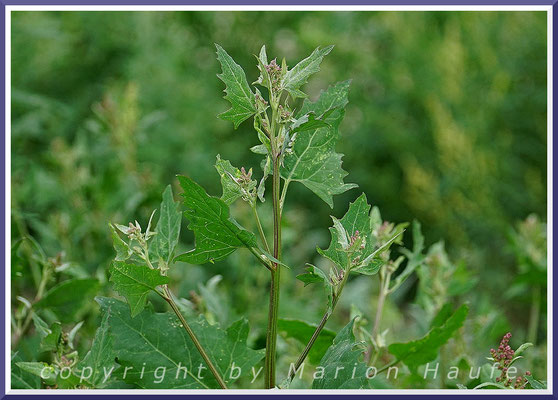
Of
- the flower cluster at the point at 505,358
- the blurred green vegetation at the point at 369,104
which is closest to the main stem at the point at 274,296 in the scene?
the flower cluster at the point at 505,358

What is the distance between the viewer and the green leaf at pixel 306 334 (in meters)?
0.84

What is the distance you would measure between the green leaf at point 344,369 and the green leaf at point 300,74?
21 cm

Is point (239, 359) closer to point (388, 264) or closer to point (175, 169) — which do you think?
point (388, 264)

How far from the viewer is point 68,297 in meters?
0.94

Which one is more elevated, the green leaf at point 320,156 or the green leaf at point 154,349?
the green leaf at point 320,156

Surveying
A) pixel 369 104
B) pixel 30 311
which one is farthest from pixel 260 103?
pixel 369 104

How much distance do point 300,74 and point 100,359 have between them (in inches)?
12.7

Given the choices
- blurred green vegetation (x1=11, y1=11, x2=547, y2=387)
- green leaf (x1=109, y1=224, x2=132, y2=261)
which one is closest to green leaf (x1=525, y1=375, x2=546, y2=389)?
green leaf (x1=109, y1=224, x2=132, y2=261)

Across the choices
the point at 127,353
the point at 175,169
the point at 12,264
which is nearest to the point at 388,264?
the point at 127,353

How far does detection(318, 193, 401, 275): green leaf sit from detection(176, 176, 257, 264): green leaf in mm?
72

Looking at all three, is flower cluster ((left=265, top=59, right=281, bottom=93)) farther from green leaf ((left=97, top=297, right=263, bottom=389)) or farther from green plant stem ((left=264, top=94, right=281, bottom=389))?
green leaf ((left=97, top=297, right=263, bottom=389))

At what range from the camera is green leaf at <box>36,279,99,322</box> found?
0.93 meters

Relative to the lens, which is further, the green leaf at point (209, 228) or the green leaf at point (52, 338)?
the green leaf at point (52, 338)

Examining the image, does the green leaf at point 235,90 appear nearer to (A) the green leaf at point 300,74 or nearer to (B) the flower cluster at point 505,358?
(A) the green leaf at point 300,74
